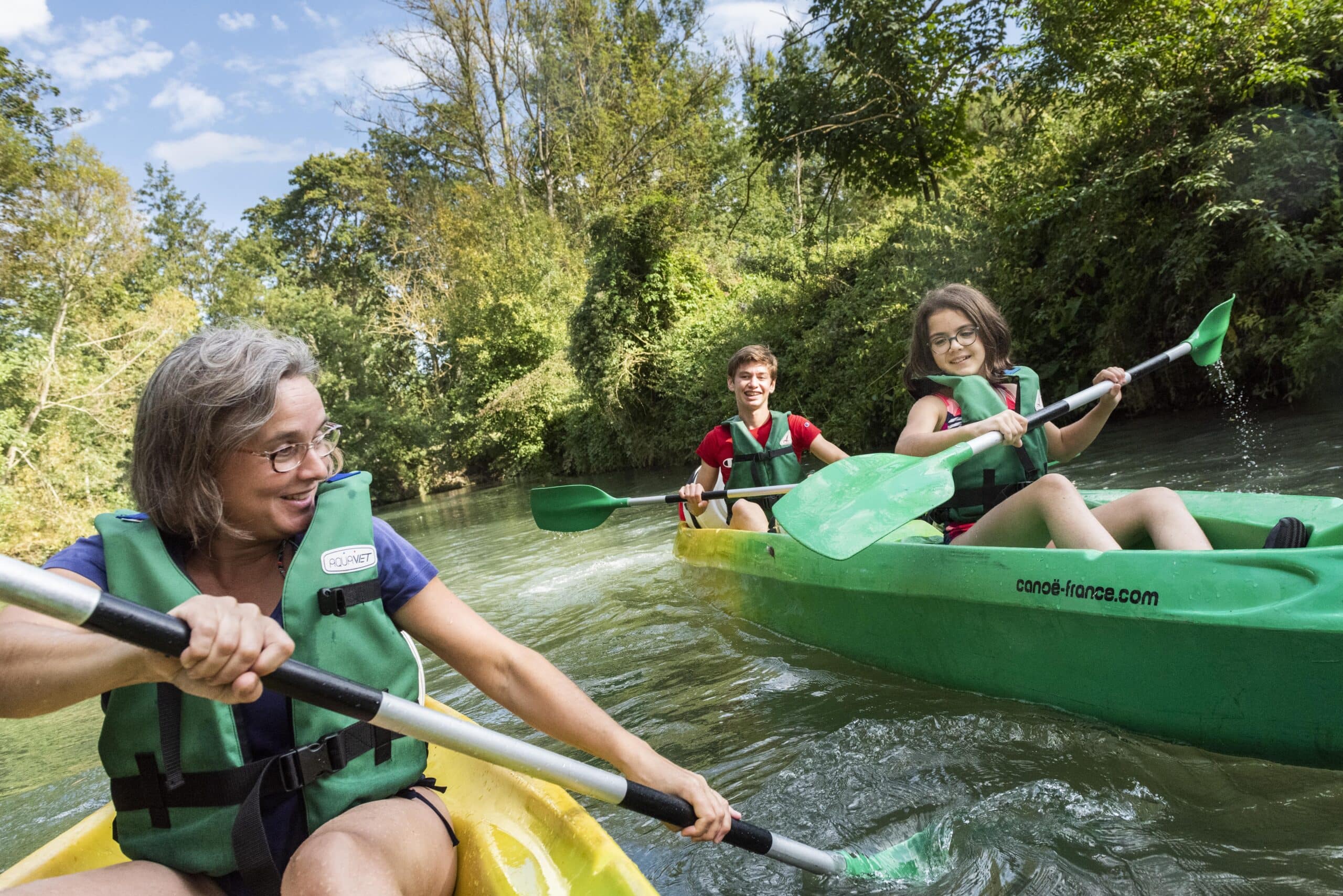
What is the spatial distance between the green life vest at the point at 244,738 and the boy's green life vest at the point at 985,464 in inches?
82.1

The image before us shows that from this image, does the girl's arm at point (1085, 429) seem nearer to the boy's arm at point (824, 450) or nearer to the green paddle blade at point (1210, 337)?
the green paddle blade at point (1210, 337)

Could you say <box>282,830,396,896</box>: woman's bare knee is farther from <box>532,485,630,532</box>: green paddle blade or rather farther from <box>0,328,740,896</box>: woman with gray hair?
<box>532,485,630,532</box>: green paddle blade

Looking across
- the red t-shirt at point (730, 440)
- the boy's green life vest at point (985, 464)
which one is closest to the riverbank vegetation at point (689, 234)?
the boy's green life vest at point (985, 464)

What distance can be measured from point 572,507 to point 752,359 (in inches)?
62.3

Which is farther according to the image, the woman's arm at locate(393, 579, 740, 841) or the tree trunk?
the tree trunk

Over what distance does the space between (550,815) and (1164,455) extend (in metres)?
5.94

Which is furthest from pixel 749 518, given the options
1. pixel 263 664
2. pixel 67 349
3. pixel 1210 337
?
pixel 67 349

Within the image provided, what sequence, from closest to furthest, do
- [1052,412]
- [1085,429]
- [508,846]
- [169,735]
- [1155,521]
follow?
[169,735], [508,846], [1155,521], [1052,412], [1085,429]

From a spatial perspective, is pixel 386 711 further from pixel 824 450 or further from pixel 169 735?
pixel 824 450

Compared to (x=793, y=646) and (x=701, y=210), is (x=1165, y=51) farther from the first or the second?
(x=701, y=210)

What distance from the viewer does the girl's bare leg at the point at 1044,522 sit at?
7.78ft

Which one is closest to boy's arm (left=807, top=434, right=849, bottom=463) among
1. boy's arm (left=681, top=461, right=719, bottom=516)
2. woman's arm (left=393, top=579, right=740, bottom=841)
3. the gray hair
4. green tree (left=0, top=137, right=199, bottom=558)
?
boy's arm (left=681, top=461, right=719, bottom=516)

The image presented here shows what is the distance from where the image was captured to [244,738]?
1.28m

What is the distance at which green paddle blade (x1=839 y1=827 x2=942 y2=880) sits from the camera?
175 cm
